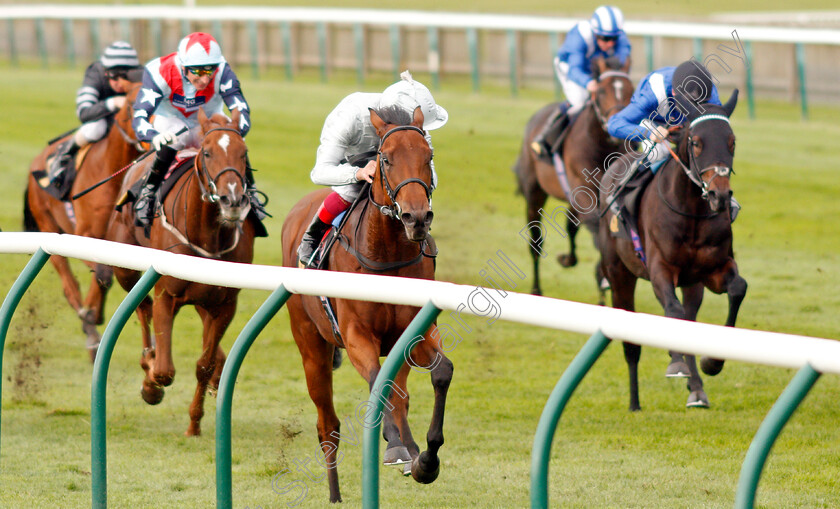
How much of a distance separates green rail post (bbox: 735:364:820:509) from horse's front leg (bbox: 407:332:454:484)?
6.19 ft

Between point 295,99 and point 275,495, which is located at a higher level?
point 275,495

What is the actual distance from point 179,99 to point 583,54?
381cm

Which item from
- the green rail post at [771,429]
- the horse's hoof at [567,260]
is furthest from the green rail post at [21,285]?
the horse's hoof at [567,260]

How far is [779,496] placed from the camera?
444 cm

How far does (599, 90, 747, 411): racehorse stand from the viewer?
215 inches

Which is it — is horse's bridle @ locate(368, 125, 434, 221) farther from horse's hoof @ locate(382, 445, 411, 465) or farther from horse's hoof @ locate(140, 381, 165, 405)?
horse's hoof @ locate(140, 381, 165, 405)

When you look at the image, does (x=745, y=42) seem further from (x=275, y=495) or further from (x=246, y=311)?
(x=275, y=495)

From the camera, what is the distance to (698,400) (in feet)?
19.6

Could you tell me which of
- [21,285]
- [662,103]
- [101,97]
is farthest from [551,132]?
[21,285]

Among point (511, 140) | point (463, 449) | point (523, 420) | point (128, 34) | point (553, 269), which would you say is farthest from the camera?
point (128, 34)

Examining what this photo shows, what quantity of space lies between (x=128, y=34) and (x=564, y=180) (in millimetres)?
15749

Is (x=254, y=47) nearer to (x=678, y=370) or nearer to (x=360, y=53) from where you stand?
(x=360, y=53)

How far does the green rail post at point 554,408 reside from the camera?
2.28m

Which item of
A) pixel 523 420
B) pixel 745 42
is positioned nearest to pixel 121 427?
pixel 523 420
